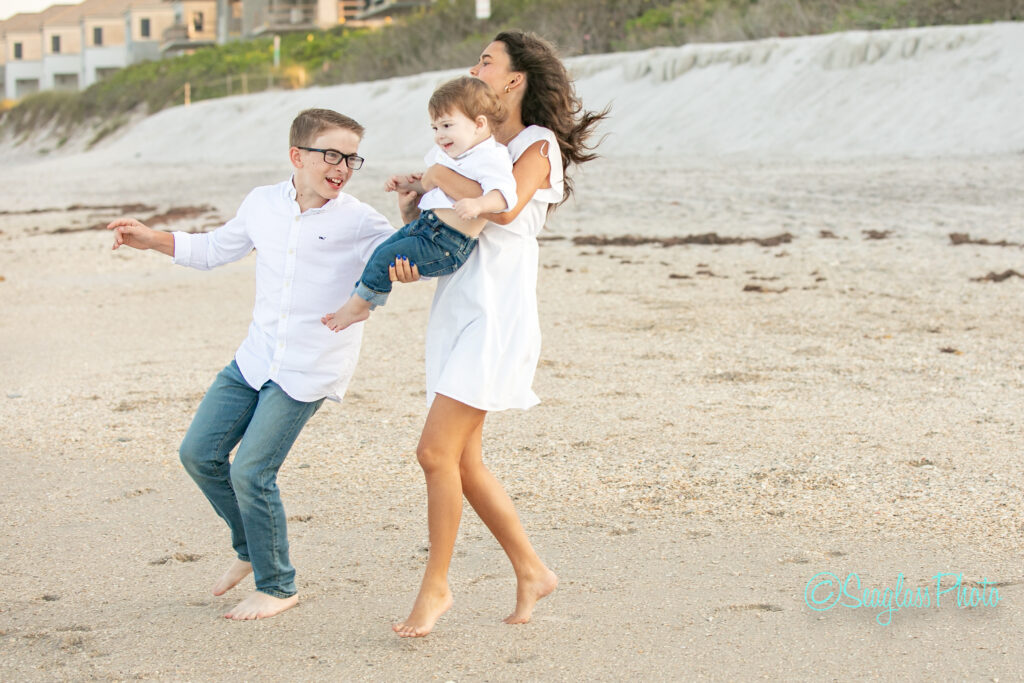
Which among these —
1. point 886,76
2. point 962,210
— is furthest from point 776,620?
point 886,76

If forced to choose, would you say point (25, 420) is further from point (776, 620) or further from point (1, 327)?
point (776, 620)

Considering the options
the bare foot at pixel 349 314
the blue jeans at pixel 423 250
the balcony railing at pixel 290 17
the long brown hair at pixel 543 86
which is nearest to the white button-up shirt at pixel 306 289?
the bare foot at pixel 349 314

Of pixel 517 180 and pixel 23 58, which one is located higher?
pixel 23 58

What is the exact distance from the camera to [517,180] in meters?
3.09

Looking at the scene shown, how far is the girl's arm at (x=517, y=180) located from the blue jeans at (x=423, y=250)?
0.08m

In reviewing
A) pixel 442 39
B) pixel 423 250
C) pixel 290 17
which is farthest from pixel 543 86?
pixel 290 17

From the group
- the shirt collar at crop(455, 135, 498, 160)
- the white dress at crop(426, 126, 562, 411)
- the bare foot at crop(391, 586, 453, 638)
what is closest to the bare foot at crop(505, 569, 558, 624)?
the bare foot at crop(391, 586, 453, 638)

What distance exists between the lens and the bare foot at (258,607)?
3348mm

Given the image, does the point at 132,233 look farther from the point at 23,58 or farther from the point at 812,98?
the point at 23,58

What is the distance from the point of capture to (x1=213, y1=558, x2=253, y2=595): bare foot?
11.5 feet

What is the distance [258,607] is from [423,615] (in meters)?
0.52

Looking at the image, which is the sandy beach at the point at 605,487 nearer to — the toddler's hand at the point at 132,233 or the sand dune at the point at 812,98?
the toddler's hand at the point at 132,233

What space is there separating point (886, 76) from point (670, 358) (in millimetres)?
14616

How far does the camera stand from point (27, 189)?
23.2 m
